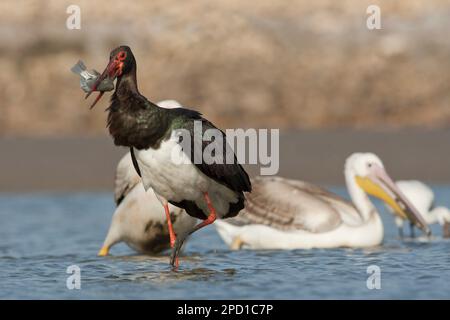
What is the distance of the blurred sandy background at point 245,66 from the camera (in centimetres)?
2131

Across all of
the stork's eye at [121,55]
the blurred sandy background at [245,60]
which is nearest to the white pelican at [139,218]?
the stork's eye at [121,55]

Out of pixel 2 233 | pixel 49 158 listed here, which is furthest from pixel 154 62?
pixel 2 233

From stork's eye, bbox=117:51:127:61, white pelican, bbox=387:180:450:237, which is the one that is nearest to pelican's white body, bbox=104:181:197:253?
stork's eye, bbox=117:51:127:61

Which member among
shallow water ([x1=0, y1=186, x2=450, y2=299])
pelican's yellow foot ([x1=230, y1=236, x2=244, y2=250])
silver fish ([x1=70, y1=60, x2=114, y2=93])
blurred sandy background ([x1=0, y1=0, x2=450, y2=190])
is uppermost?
blurred sandy background ([x1=0, y1=0, x2=450, y2=190])

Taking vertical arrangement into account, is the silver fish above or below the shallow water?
above

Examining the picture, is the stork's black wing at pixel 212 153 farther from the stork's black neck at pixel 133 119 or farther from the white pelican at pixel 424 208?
the white pelican at pixel 424 208

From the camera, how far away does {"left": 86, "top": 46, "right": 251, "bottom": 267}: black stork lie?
353 inches

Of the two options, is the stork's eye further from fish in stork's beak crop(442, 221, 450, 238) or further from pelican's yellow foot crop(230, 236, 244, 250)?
fish in stork's beak crop(442, 221, 450, 238)

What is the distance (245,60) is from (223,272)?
533 inches

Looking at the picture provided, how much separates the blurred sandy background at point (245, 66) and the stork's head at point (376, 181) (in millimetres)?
6550

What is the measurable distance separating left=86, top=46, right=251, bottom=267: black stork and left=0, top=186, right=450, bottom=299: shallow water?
2.09ft

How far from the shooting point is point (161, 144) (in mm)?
8961

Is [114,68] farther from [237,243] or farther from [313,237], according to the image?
[237,243]
